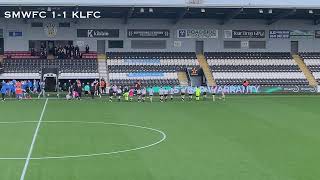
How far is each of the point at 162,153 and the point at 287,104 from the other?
1923cm

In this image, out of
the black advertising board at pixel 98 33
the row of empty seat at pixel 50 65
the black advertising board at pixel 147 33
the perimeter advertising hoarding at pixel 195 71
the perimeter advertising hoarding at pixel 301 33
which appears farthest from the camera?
the perimeter advertising hoarding at pixel 301 33

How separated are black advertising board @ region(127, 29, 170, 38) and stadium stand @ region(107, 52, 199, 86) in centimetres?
156

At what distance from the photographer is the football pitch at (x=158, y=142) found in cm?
1641

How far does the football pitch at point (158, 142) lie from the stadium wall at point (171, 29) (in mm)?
16701

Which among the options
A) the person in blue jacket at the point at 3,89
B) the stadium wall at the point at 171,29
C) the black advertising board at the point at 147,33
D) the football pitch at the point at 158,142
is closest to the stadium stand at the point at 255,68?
the stadium wall at the point at 171,29

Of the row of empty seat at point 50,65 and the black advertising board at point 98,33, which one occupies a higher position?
the black advertising board at point 98,33

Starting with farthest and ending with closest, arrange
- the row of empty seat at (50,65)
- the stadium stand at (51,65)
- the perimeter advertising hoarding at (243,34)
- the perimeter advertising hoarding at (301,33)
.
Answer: the perimeter advertising hoarding at (301,33) < the perimeter advertising hoarding at (243,34) < the row of empty seat at (50,65) < the stadium stand at (51,65)

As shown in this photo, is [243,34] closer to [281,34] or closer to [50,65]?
[281,34]

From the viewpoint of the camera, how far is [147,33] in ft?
169

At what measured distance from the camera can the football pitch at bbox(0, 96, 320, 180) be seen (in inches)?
646

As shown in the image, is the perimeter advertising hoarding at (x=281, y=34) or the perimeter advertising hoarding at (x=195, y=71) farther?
the perimeter advertising hoarding at (x=281, y=34)

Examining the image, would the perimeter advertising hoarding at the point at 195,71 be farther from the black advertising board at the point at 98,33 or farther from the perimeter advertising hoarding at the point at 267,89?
the black advertising board at the point at 98,33

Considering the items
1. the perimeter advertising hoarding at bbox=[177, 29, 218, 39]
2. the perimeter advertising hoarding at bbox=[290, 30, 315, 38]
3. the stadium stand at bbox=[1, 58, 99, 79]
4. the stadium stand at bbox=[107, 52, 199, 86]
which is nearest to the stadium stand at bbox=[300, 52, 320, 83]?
the perimeter advertising hoarding at bbox=[290, 30, 315, 38]

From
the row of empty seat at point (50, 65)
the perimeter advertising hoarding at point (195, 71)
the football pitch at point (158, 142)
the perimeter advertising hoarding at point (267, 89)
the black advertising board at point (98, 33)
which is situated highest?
the black advertising board at point (98, 33)
